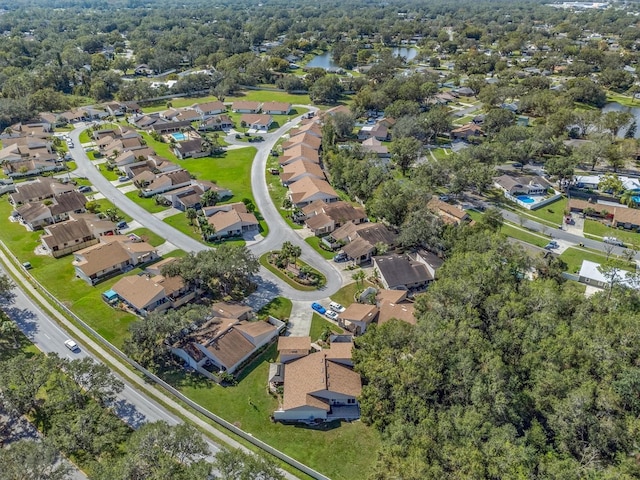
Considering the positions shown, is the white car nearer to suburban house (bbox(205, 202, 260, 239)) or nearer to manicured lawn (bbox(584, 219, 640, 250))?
suburban house (bbox(205, 202, 260, 239))

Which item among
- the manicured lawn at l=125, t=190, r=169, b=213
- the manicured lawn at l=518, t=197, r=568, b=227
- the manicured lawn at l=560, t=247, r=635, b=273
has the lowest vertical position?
the manicured lawn at l=518, t=197, r=568, b=227

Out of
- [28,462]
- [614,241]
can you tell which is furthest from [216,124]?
[28,462]

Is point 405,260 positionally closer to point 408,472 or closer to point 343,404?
point 343,404

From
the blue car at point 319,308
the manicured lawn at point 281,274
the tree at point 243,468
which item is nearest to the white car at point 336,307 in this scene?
the blue car at point 319,308

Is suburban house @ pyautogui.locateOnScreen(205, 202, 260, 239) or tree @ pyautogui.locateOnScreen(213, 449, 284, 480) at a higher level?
tree @ pyautogui.locateOnScreen(213, 449, 284, 480)

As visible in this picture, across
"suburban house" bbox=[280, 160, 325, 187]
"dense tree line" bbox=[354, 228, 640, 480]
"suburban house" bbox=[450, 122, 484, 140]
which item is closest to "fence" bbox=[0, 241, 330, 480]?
"dense tree line" bbox=[354, 228, 640, 480]

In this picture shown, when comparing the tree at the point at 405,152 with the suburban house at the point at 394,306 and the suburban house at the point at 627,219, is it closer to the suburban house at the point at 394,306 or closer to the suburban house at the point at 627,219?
the suburban house at the point at 627,219

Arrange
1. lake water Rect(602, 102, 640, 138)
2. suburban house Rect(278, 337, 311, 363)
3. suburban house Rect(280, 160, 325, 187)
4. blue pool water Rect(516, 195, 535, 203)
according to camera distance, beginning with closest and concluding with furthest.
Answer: suburban house Rect(278, 337, 311, 363) → blue pool water Rect(516, 195, 535, 203) → suburban house Rect(280, 160, 325, 187) → lake water Rect(602, 102, 640, 138)

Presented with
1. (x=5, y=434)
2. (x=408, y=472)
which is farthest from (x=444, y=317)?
(x=5, y=434)
